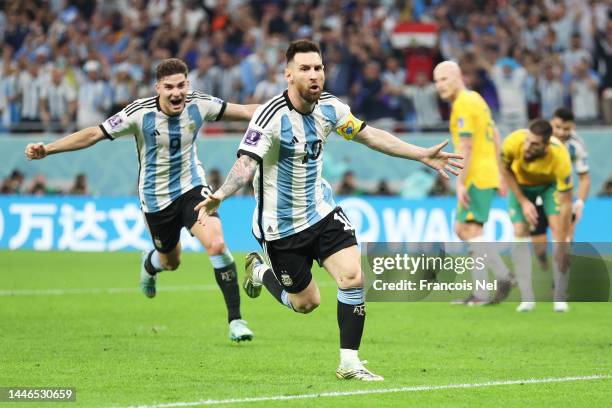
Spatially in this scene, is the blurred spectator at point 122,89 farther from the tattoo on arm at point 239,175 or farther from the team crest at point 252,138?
the tattoo on arm at point 239,175

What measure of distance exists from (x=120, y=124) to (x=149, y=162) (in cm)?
69

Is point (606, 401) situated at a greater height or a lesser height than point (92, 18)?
A: lesser

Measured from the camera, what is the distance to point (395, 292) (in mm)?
11734

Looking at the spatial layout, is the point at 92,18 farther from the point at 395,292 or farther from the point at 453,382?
the point at 453,382

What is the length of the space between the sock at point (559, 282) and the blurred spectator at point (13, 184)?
12.6 meters

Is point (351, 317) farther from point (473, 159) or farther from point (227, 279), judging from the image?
point (473, 159)

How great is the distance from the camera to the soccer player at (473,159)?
13.9 meters

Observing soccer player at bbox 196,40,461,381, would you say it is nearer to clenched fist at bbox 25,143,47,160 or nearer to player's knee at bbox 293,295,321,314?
player's knee at bbox 293,295,321,314

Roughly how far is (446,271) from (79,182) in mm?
13633

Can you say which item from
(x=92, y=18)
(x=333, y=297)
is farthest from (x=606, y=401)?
(x=92, y=18)

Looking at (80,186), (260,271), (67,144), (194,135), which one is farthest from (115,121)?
(80,186)

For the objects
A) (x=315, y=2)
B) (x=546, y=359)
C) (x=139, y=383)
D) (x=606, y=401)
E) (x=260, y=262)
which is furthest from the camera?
(x=315, y=2)

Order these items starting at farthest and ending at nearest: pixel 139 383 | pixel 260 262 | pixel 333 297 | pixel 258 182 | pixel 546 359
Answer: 1. pixel 333 297
2. pixel 260 262
3. pixel 546 359
4. pixel 258 182
5. pixel 139 383

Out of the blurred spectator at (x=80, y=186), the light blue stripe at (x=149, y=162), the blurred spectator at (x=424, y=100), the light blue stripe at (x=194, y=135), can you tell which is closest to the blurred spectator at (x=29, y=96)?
the blurred spectator at (x=80, y=186)
